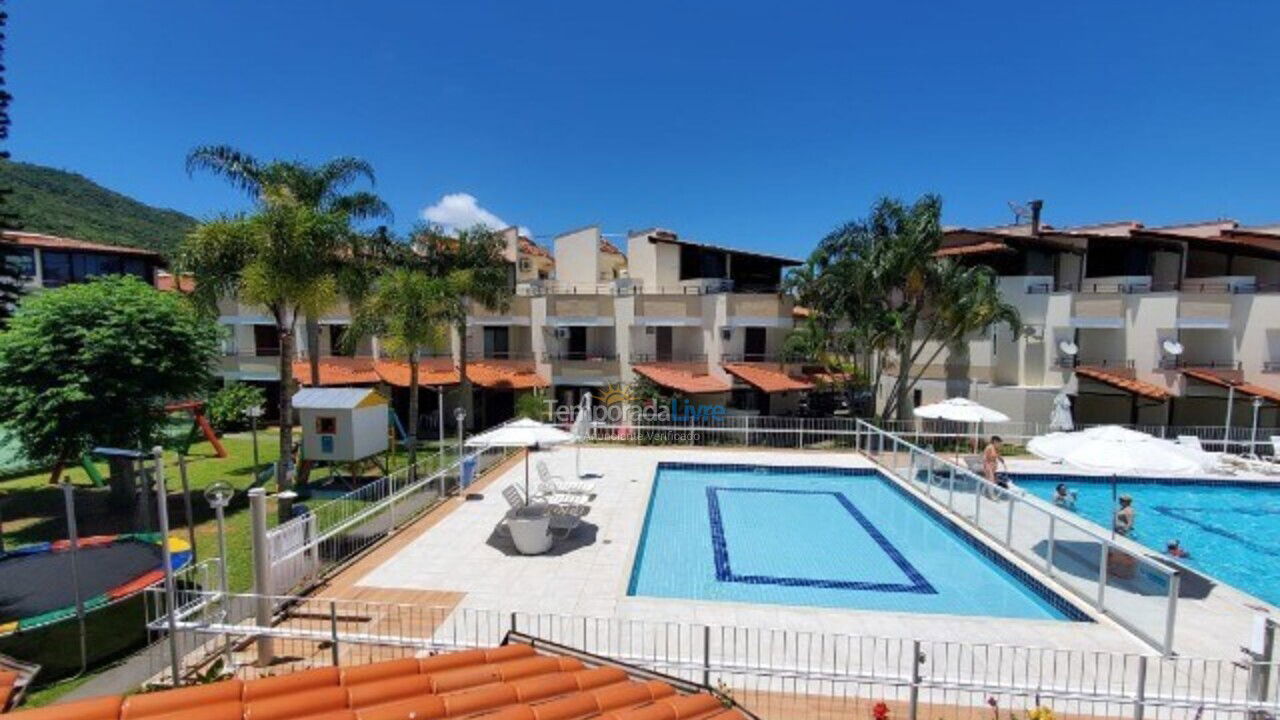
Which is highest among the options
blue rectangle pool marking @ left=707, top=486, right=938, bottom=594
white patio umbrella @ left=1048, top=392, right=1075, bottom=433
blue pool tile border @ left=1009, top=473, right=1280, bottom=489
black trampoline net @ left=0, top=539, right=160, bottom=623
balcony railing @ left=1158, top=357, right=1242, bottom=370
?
balcony railing @ left=1158, top=357, right=1242, bottom=370

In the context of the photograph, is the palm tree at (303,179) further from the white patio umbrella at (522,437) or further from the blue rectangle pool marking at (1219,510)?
the blue rectangle pool marking at (1219,510)

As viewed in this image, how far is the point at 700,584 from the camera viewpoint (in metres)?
13.1

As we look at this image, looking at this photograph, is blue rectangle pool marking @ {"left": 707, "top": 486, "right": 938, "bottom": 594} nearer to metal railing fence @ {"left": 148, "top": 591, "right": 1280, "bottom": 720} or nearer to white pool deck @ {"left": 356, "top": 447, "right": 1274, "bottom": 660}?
white pool deck @ {"left": 356, "top": 447, "right": 1274, "bottom": 660}

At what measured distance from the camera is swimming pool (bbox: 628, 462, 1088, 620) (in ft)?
40.7

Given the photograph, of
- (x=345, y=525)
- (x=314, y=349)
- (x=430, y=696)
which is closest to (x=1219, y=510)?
(x=430, y=696)

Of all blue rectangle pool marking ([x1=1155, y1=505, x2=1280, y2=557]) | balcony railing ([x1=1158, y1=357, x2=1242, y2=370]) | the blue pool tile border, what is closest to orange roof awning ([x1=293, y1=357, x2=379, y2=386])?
the blue pool tile border

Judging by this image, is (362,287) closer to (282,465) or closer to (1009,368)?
(282,465)

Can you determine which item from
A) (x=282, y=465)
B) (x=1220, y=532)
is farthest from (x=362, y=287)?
(x=1220, y=532)

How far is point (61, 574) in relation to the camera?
39.0ft

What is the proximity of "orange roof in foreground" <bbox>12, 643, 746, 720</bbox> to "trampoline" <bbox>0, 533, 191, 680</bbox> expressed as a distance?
22.9 feet

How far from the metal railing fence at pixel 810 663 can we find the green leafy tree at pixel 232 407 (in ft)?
85.9

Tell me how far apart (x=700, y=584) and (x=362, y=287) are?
1629cm

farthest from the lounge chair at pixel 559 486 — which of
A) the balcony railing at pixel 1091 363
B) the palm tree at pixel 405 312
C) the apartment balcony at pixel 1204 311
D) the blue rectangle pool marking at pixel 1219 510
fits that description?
the apartment balcony at pixel 1204 311

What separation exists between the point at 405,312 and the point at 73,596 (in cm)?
1513
